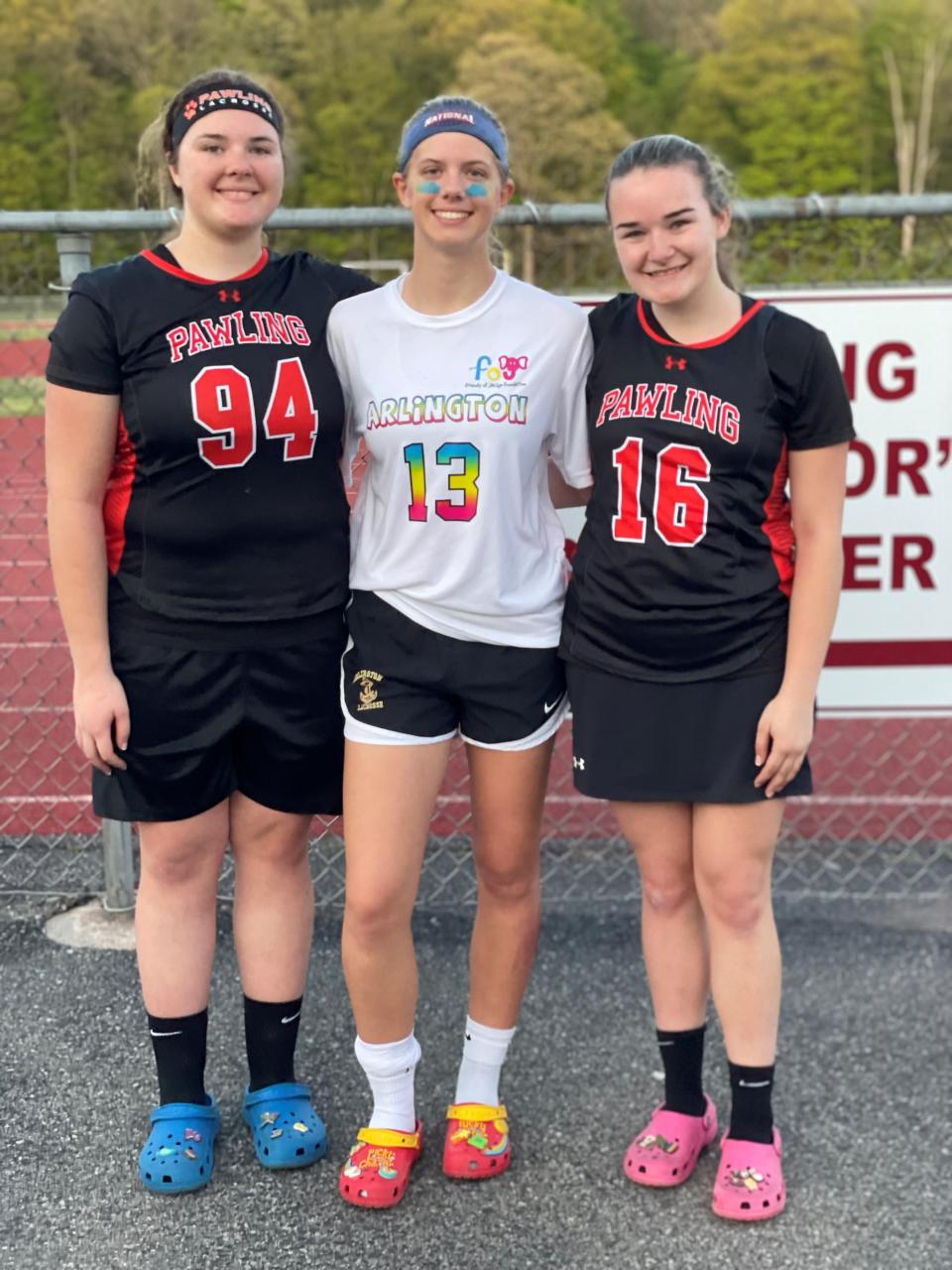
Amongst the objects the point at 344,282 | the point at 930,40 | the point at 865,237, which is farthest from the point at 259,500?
the point at 930,40

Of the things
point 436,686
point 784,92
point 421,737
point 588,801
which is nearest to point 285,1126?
point 421,737

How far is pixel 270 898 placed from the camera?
2.92m

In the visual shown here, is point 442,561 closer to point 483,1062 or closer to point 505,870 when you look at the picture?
point 505,870

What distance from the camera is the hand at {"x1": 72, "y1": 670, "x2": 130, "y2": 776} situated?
2674 millimetres

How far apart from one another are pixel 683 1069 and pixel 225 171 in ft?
6.61

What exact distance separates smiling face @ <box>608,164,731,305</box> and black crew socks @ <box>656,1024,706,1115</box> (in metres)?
1.49

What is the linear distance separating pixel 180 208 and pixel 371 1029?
5.80 feet

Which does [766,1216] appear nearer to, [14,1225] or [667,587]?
[667,587]

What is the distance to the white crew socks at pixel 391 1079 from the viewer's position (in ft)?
9.30

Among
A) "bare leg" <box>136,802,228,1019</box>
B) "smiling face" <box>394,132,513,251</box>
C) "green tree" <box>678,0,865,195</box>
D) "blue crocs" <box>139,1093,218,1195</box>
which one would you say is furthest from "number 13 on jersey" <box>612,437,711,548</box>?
"green tree" <box>678,0,865,195</box>

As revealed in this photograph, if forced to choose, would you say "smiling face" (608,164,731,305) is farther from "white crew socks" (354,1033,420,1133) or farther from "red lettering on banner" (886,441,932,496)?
"white crew socks" (354,1033,420,1133)

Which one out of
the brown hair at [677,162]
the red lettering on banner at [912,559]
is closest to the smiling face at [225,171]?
the brown hair at [677,162]

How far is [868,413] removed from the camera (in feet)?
12.4

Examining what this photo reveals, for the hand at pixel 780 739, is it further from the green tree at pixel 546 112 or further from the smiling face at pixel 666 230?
the green tree at pixel 546 112
